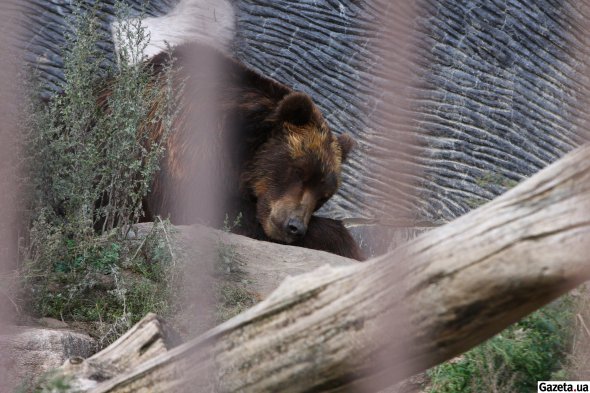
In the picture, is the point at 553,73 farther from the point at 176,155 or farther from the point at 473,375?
the point at 473,375

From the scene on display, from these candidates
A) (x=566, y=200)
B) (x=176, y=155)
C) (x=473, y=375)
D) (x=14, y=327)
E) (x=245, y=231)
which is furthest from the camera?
(x=245, y=231)

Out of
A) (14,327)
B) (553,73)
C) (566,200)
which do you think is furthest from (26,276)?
(553,73)

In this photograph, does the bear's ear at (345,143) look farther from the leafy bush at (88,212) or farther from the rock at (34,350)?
the rock at (34,350)

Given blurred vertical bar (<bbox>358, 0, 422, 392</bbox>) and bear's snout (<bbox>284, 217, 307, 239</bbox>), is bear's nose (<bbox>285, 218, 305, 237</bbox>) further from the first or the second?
blurred vertical bar (<bbox>358, 0, 422, 392</bbox>)

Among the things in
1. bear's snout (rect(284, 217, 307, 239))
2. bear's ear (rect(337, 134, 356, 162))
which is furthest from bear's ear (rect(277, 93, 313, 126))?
bear's snout (rect(284, 217, 307, 239))

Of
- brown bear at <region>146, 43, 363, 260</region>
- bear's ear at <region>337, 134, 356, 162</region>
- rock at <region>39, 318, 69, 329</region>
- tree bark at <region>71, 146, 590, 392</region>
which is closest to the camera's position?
tree bark at <region>71, 146, 590, 392</region>

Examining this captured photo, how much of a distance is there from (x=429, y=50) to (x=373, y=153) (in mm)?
865

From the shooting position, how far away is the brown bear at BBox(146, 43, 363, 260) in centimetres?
576

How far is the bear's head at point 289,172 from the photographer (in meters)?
6.02

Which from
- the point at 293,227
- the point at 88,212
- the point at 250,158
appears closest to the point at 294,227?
the point at 293,227

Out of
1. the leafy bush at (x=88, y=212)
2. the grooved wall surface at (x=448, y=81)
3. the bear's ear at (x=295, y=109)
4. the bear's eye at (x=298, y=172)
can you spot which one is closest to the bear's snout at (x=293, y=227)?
the bear's eye at (x=298, y=172)

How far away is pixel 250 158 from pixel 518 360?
3053 millimetres

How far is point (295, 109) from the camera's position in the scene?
6.02 m

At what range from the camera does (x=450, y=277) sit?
7.04 feet
